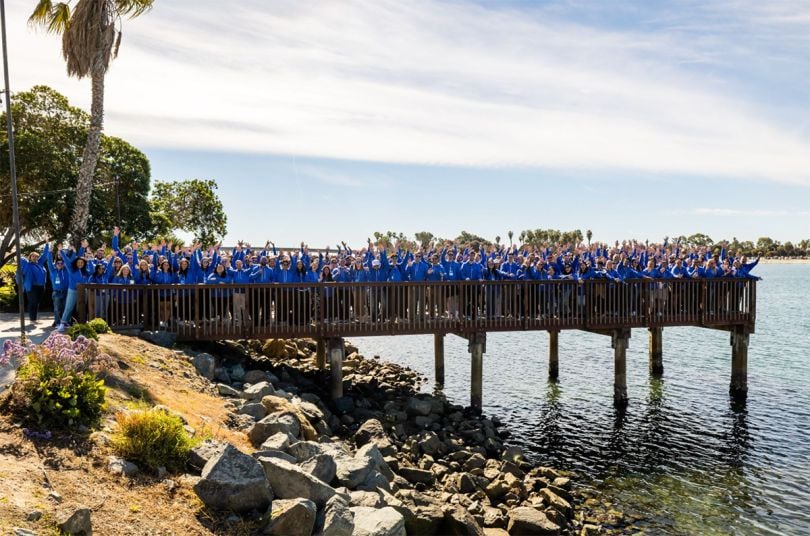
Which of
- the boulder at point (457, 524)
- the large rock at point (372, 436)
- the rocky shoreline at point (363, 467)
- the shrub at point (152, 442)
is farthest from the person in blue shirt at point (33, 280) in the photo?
the boulder at point (457, 524)

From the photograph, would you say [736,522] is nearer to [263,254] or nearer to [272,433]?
[272,433]

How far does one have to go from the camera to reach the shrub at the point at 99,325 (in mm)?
14953

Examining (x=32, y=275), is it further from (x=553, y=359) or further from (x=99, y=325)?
(x=553, y=359)

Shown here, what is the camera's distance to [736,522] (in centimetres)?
1408

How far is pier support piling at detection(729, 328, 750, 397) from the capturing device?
78.7 feet

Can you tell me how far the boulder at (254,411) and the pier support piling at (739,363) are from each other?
713 inches

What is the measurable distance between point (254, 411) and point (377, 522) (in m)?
4.67

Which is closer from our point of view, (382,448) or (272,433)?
(272,433)

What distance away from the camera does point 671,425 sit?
21.0 m

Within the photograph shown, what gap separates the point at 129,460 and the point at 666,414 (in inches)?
720

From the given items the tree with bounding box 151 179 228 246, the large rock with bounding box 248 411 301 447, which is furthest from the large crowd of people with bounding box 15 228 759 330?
the tree with bounding box 151 179 228 246

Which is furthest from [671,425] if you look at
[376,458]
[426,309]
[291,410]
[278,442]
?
[278,442]

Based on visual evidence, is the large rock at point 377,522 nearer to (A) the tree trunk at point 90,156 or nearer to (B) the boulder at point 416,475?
(B) the boulder at point 416,475

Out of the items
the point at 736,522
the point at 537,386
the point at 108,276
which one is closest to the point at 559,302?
the point at 537,386
